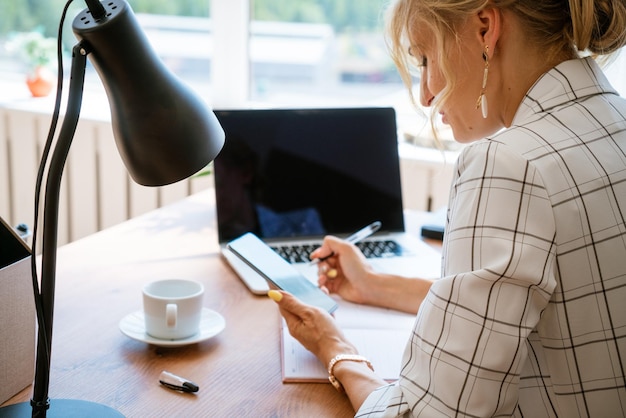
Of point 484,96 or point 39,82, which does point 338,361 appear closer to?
point 484,96

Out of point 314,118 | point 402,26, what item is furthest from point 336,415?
point 314,118

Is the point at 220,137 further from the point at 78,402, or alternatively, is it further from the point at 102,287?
the point at 102,287

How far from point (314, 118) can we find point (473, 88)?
649 mm

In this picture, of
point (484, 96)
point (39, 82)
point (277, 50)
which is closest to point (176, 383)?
point (484, 96)

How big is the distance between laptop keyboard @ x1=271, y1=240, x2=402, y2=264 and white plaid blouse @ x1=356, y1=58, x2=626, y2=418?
2.00ft

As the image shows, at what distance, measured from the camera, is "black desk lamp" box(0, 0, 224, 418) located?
0.74m

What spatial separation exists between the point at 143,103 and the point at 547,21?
49cm

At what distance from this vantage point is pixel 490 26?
0.89 m

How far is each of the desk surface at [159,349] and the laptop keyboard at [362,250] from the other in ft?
0.43

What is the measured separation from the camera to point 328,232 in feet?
5.21

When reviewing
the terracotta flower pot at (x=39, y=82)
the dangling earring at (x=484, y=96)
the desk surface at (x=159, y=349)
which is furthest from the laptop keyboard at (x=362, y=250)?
the terracotta flower pot at (x=39, y=82)

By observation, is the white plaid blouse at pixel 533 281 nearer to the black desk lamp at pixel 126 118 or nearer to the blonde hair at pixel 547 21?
the blonde hair at pixel 547 21

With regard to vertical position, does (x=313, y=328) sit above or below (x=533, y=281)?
below

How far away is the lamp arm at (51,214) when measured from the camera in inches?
30.0
